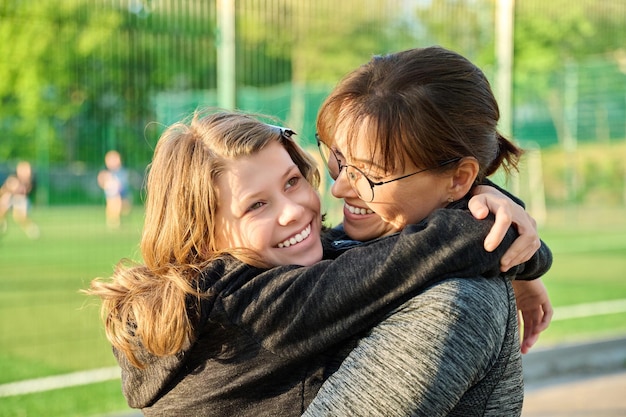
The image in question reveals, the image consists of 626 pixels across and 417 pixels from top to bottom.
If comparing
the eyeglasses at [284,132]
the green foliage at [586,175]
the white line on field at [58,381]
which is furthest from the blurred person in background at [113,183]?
the green foliage at [586,175]

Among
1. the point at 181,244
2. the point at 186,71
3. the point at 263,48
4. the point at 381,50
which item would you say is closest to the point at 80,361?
the point at 186,71

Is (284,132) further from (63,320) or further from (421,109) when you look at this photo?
(63,320)

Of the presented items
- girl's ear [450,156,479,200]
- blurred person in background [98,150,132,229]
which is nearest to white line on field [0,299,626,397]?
blurred person in background [98,150,132,229]

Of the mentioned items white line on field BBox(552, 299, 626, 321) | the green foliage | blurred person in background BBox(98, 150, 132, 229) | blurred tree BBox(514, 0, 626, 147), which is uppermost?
blurred tree BBox(514, 0, 626, 147)

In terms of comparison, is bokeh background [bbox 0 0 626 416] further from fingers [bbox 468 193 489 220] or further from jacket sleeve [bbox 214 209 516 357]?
jacket sleeve [bbox 214 209 516 357]

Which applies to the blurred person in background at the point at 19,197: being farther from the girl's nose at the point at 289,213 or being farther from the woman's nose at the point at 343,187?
the girl's nose at the point at 289,213

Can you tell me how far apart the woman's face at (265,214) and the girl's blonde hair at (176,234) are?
2 cm

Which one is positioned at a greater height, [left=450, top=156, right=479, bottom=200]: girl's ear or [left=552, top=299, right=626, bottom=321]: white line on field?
[left=450, top=156, right=479, bottom=200]: girl's ear

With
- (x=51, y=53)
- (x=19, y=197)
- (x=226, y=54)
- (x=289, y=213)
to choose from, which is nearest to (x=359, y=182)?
(x=289, y=213)

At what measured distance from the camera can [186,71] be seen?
6.32 metres

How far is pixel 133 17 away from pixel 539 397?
13.4 ft

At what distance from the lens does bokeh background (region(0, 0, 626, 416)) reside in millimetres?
5980

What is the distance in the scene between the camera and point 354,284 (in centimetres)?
171

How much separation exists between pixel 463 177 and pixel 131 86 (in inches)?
177
